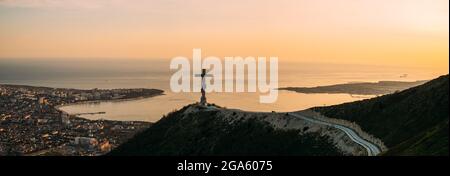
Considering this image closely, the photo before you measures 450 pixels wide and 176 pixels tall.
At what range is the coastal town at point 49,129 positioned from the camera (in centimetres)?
9125

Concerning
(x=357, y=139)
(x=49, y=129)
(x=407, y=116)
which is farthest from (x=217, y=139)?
(x=49, y=129)

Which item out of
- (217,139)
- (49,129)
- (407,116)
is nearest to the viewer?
(407,116)

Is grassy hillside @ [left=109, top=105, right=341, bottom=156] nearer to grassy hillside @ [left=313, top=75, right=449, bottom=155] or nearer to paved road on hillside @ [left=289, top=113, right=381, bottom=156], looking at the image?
paved road on hillside @ [left=289, top=113, right=381, bottom=156]

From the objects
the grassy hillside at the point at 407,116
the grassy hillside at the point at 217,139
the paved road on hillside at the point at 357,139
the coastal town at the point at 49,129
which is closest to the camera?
the grassy hillside at the point at 407,116

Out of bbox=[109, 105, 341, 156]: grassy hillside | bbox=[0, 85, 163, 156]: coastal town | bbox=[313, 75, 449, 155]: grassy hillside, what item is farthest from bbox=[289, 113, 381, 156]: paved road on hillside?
bbox=[0, 85, 163, 156]: coastal town

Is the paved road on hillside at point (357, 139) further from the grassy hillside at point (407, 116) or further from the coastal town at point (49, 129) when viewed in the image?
the coastal town at point (49, 129)

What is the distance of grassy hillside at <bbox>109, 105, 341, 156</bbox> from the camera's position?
171 ft

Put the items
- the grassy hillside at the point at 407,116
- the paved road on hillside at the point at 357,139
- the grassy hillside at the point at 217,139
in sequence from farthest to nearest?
the grassy hillside at the point at 217,139 < the paved road on hillside at the point at 357,139 < the grassy hillside at the point at 407,116

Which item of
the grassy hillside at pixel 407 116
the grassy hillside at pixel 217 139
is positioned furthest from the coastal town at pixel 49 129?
the grassy hillside at pixel 407 116

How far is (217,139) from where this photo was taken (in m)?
63.7

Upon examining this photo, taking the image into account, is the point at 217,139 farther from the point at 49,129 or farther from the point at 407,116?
the point at 49,129

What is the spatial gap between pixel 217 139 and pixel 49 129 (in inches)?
2522

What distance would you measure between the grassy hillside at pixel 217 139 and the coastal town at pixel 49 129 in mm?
14565
